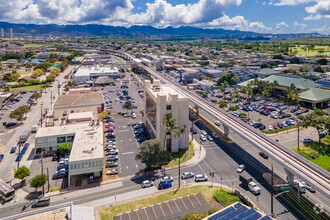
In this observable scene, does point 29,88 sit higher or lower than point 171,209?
higher

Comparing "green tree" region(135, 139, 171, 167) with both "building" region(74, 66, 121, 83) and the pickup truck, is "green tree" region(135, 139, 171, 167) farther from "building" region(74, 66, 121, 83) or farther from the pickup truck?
"building" region(74, 66, 121, 83)

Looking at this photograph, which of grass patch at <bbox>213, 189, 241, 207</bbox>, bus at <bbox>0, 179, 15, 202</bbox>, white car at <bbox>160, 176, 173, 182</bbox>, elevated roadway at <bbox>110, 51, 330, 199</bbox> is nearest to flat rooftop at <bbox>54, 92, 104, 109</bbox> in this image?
bus at <bbox>0, 179, 15, 202</bbox>

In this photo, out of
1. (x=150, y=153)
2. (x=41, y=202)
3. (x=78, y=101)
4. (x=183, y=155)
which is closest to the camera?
(x=41, y=202)

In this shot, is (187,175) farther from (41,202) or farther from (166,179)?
(41,202)

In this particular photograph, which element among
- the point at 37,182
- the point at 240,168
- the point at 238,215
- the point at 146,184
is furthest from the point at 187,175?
the point at 37,182

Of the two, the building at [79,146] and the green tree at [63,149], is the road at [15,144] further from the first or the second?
the green tree at [63,149]

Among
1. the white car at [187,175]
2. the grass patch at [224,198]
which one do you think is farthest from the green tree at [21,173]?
Result: the grass patch at [224,198]

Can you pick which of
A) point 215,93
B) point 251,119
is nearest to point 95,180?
point 251,119
